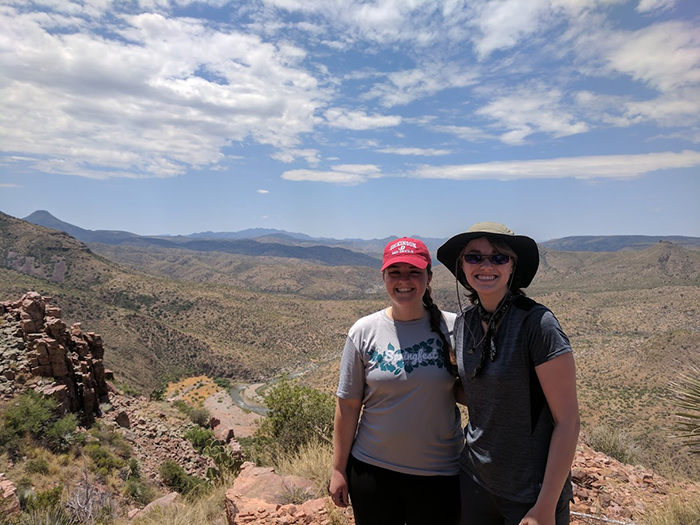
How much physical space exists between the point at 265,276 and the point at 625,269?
5337 inches

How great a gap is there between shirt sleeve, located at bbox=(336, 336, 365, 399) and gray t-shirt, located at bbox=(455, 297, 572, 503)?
0.79 meters

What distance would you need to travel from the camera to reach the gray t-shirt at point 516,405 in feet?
7.01

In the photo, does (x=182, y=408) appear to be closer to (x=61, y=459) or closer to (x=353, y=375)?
(x=61, y=459)

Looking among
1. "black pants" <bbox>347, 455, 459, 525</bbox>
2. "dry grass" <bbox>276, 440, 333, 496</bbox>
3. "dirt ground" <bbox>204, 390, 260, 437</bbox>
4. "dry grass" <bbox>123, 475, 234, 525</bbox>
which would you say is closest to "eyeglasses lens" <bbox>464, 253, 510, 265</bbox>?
"black pants" <bbox>347, 455, 459, 525</bbox>

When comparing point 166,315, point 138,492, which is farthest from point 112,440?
point 166,315

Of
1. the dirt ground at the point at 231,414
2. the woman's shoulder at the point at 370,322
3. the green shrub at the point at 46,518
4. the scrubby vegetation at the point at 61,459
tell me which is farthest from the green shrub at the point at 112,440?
the dirt ground at the point at 231,414

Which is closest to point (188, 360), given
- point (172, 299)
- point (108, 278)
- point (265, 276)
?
point (172, 299)

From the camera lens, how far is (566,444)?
207cm

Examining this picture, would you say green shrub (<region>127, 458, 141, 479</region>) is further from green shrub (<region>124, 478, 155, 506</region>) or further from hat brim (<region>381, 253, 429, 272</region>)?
hat brim (<region>381, 253, 429, 272</region>)

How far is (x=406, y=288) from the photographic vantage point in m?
2.90

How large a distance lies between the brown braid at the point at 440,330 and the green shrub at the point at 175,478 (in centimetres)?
1202

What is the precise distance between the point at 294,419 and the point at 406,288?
7443 mm

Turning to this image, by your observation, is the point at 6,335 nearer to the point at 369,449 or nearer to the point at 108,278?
the point at 369,449

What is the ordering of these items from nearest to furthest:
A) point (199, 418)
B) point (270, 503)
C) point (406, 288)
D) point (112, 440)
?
point (406, 288), point (270, 503), point (112, 440), point (199, 418)
